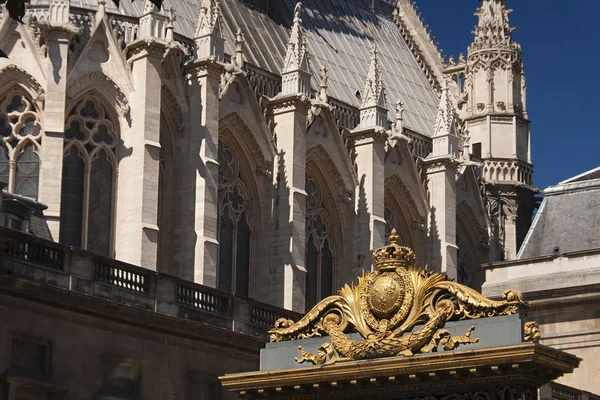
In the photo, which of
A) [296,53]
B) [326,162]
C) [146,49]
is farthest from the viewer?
[326,162]

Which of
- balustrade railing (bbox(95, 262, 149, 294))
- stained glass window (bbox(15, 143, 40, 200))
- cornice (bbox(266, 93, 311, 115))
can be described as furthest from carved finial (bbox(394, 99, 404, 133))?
balustrade railing (bbox(95, 262, 149, 294))

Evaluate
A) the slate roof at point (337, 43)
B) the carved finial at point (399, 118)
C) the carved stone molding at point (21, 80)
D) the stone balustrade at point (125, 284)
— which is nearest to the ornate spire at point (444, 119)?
the slate roof at point (337, 43)

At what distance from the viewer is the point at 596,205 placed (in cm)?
4781

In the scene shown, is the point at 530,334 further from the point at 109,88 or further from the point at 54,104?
the point at 109,88

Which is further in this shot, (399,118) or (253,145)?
(399,118)

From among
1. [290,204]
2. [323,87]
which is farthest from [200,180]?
[323,87]

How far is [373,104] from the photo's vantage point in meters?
59.2

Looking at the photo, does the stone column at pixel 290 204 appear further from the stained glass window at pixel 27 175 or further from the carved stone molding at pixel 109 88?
the stained glass window at pixel 27 175

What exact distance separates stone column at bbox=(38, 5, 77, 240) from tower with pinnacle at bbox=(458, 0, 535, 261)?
25.2 meters

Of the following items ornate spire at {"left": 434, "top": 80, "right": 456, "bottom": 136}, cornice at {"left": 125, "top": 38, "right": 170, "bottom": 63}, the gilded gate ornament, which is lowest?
the gilded gate ornament

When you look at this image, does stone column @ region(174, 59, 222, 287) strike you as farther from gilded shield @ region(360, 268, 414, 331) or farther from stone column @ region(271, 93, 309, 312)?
gilded shield @ region(360, 268, 414, 331)

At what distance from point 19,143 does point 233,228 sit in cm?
909

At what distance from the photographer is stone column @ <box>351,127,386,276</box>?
5756 cm

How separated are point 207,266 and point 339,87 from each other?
17.1 m
